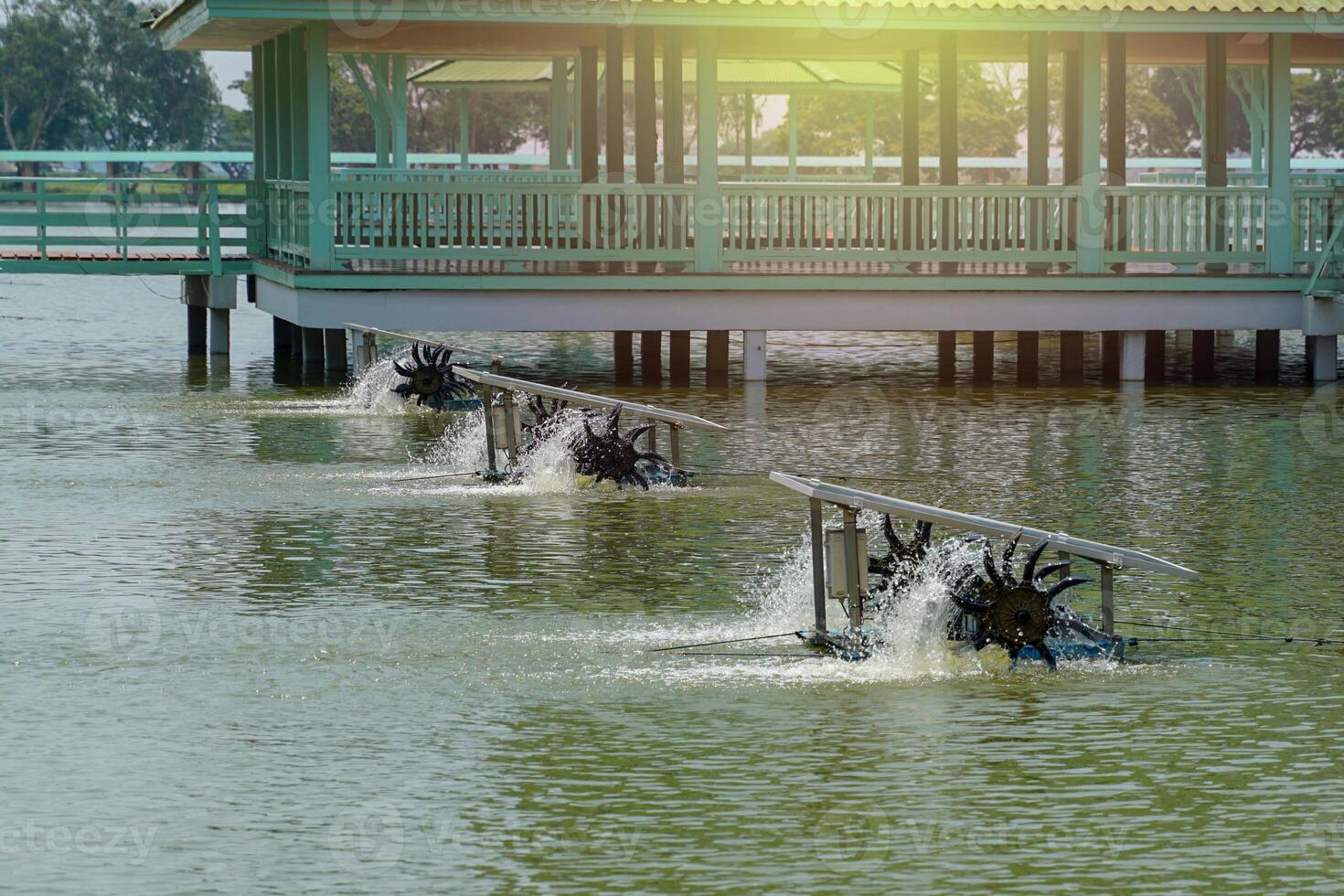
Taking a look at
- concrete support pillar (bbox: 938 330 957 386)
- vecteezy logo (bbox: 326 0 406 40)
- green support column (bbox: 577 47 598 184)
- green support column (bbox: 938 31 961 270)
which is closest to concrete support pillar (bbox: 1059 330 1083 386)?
concrete support pillar (bbox: 938 330 957 386)

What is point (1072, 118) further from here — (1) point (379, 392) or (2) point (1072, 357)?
(1) point (379, 392)

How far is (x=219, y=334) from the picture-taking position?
30.9m

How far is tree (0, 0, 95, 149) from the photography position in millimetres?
121062

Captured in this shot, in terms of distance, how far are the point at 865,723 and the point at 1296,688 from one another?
197cm

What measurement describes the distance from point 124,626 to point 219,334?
1947 centimetres

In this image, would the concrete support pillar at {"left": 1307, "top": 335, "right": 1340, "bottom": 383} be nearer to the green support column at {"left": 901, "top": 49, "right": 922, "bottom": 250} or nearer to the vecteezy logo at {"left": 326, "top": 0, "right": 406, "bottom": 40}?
the green support column at {"left": 901, "top": 49, "right": 922, "bottom": 250}

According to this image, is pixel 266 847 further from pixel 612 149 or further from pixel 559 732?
pixel 612 149

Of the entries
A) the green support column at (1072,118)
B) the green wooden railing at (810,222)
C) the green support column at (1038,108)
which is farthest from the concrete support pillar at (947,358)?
the green support column at (1072,118)

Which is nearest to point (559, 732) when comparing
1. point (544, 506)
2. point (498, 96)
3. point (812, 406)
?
point (544, 506)

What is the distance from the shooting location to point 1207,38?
26.8 meters

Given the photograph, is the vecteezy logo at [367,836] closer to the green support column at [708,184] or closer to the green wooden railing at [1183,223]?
the green support column at [708,184]

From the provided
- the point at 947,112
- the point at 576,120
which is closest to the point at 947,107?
the point at 947,112

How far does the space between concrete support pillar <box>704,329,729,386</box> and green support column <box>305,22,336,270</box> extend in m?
4.22

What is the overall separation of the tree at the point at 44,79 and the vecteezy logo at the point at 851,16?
9909 cm
